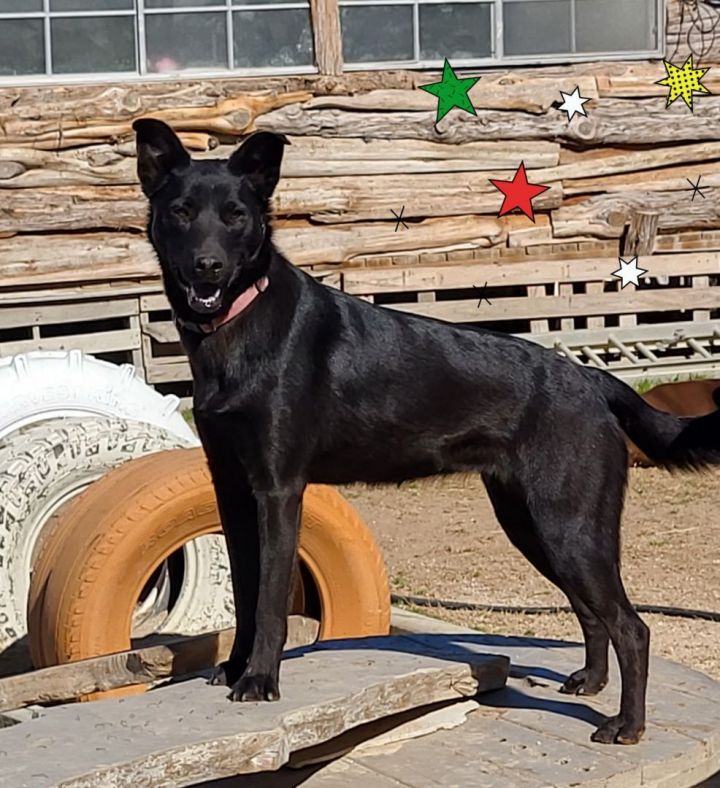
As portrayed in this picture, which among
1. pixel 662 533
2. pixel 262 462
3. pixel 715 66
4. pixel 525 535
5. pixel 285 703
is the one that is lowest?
pixel 662 533

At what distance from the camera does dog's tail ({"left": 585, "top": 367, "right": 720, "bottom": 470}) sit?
4.84 m

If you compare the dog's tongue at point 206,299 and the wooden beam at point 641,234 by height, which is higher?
the dog's tongue at point 206,299

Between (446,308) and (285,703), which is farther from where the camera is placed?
(446,308)

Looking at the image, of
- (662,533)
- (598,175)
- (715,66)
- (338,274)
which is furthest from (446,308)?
(662,533)

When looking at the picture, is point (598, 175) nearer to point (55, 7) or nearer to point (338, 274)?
point (338, 274)

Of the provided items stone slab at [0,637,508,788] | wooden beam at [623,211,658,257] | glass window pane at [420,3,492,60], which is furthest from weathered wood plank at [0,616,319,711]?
wooden beam at [623,211,658,257]

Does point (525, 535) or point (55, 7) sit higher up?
point (55, 7)

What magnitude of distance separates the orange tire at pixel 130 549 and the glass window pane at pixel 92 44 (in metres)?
6.74

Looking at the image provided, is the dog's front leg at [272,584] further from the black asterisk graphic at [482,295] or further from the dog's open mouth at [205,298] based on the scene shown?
the black asterisk graphic at [482,295]

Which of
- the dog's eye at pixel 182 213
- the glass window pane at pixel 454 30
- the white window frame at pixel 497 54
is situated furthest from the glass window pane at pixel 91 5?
the dog's eye at pixel 182 213

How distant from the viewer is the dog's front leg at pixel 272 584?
445cm

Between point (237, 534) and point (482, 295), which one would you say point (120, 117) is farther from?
point (237, 534)

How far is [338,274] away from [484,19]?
96.1 inches

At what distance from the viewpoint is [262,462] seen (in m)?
4.46
